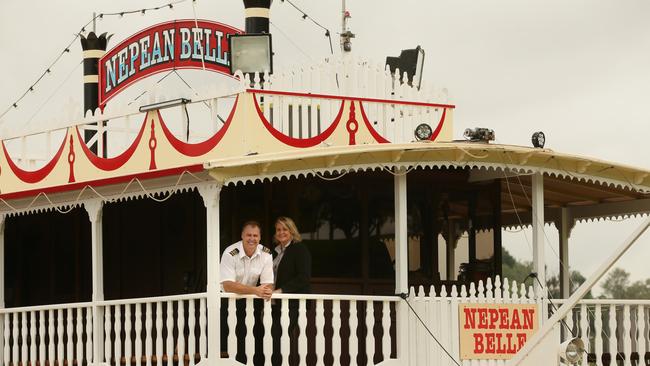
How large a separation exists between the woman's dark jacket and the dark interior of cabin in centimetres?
109

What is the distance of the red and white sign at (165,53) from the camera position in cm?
2303

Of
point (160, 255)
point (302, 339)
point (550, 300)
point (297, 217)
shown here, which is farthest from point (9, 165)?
point (550, 300)

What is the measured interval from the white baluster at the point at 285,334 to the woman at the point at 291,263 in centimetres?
35

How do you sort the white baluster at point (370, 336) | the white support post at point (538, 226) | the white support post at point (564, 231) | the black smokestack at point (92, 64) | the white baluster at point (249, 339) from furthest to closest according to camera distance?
1. the black smokestack at point (92, 64)
2. the white support post at point (564, 231)
3. the white support post at point (538, 226)
4. the white baluster at point (370, 336)
5. the white baluster at point (249, 339)

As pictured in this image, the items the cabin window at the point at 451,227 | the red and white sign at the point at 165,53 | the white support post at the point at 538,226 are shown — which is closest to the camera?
the white support post at the point at 538,226

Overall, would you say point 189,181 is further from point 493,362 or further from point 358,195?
point 493,362

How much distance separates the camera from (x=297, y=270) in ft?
56.8

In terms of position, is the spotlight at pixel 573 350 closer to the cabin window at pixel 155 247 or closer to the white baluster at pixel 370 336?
the white baluster at pixel 370 336

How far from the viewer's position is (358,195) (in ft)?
62.7

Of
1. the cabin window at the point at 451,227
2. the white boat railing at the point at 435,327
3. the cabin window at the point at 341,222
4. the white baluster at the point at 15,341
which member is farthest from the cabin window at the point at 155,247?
the white boat railing at the point at 435,327

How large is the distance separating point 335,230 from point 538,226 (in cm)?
247

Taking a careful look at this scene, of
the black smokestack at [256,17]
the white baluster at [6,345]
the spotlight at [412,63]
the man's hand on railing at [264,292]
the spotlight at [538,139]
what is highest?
the black smokestack at [256,17]

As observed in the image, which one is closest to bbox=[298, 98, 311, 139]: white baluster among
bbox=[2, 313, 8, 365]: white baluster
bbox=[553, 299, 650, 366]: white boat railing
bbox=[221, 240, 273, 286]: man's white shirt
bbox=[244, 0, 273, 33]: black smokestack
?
bbox=[221, 240, 273, 286]: man's white shirt

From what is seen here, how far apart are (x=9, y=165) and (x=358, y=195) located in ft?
17.7
